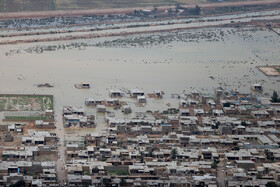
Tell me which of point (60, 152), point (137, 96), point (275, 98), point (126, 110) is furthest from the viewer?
point (275, 98)

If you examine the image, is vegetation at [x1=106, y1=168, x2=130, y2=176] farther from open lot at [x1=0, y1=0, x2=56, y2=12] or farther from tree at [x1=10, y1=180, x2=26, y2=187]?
open lot at [x1=0, y1=0, x2=56, y2=12]

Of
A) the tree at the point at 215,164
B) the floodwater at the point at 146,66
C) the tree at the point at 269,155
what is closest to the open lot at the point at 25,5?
the floodwater at the point at 146,66

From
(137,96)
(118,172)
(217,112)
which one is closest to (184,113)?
(217,112)

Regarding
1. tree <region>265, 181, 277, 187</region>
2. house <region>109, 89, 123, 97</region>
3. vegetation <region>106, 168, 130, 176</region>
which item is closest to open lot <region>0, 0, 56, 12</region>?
house <region>109, 89, 123, 97</region>

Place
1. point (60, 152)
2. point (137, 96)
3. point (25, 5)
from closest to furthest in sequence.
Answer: point (60, 152)
point (137, 96)
point (25, 5)

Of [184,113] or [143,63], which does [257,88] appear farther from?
[143,63]

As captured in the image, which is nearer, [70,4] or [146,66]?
[146,66]

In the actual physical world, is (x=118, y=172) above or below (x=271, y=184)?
above

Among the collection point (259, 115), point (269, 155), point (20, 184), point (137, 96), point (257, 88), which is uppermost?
point (257, 88)
